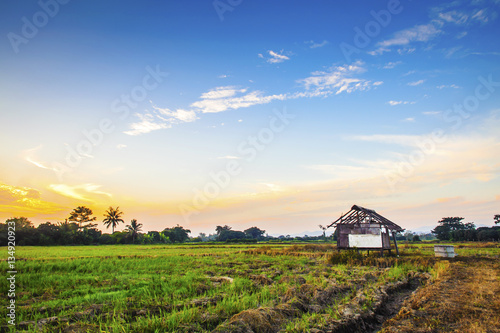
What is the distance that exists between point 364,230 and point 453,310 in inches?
666

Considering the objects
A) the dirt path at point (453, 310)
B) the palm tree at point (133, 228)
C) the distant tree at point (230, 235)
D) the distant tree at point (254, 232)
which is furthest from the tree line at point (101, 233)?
the dirt path at point (453, 310)

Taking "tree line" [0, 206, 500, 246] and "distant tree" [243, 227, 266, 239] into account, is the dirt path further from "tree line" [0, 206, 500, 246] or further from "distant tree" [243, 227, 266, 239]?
"distant tree" [243, 227, 266, 239]

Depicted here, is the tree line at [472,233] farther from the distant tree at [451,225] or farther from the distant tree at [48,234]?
the distant tree at [48,234]

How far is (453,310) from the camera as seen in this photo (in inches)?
266

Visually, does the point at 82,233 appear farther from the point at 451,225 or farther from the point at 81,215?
the point at 451,225

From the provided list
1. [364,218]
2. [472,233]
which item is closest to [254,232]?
[472,233]

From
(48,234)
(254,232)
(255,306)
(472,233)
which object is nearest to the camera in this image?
(255,306)

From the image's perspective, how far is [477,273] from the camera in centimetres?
1259

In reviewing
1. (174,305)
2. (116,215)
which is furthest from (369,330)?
(116,215)

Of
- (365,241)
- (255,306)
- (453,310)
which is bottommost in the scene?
(365,241)

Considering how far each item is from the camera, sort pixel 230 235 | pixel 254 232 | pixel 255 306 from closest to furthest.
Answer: pixel 255 306 < pixel 230 235 < pixel 254 232

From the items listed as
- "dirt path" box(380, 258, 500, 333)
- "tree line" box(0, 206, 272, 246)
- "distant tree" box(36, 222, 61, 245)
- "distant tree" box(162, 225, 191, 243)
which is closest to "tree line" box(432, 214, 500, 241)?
"tree line" box(0, 206, 272, 246)

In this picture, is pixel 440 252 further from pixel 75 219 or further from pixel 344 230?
pixel 75 219

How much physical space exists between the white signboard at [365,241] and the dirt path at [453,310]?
12.3 metres
